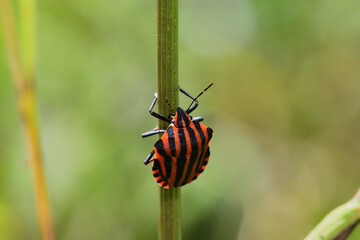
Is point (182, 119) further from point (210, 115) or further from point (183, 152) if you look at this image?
point (210, 115)

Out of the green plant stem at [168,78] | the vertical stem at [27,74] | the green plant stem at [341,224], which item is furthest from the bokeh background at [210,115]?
the green plant stem at [341,224]

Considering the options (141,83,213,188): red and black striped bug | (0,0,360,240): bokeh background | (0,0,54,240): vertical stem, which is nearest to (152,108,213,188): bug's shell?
(141,83,213,188): red and black striped bug

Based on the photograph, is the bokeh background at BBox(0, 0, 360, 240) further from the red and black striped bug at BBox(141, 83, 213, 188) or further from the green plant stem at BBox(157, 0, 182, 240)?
the green plant stem at BBox(157, 0, 182, 240)

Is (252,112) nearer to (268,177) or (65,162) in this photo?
(268,177)

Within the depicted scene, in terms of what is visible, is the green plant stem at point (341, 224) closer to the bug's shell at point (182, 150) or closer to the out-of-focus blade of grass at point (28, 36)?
the bug's shell at point (182, 150)

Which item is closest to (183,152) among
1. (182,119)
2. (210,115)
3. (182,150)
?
(182,150)

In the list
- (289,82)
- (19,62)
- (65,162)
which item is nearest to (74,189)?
(65,162)
